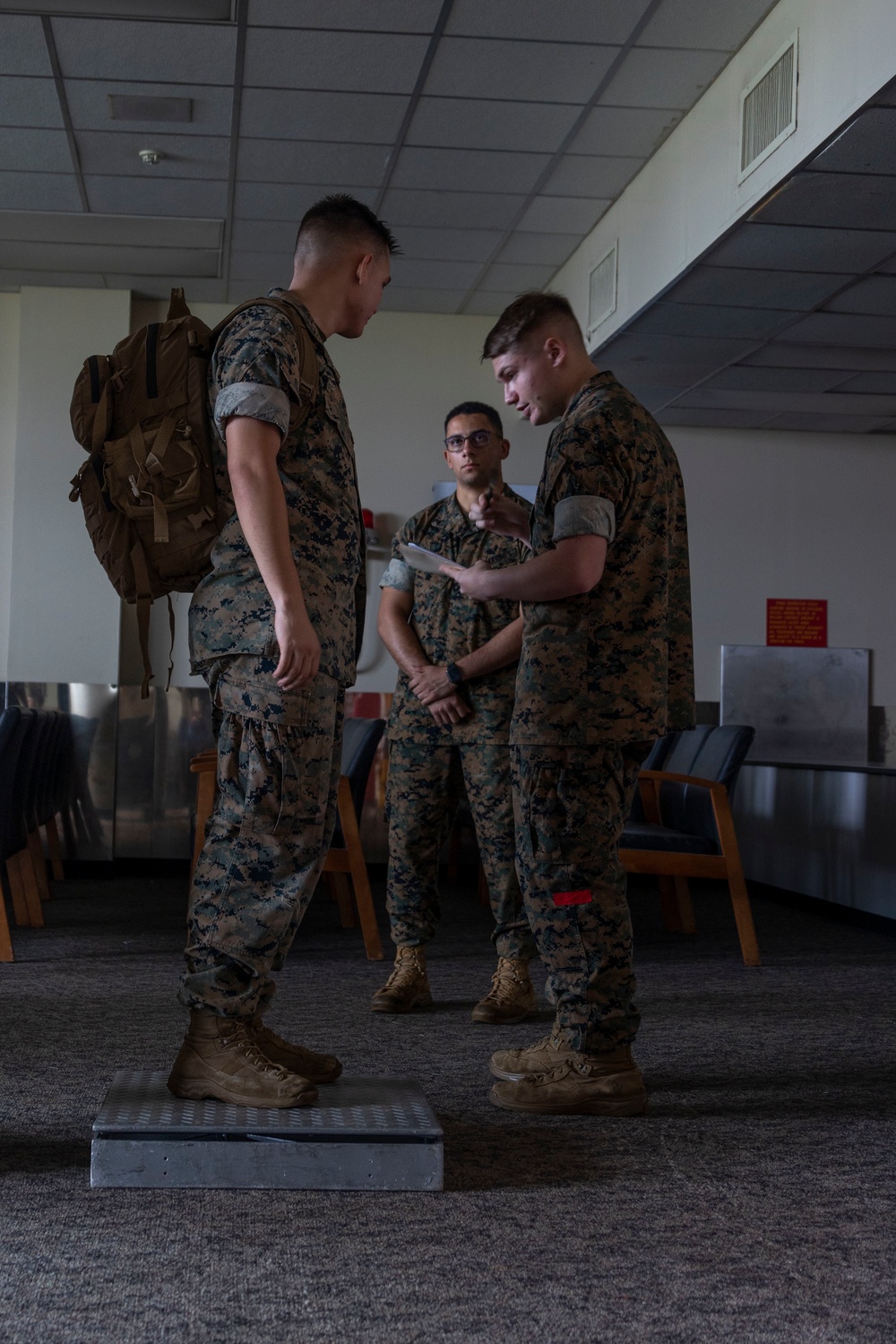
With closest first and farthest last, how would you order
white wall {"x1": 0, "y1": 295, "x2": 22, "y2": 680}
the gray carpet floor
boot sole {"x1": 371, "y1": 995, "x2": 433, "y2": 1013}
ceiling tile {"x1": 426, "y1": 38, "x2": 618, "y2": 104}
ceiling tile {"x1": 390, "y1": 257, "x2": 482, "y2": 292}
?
the gray carpet floor
boot sole {"x1": 371, "y1": 995, "x2": 433, "y2": 1013}
ceiling tile {"x1": 426, "y1": 38, "x2": 618, "y2": 104}
ceiling tile {"x1": 390, "y1": 257, "x2": 482, "y2": 292}
white wall {"x1": 0, "y1": 295, "x2": 22, "y2": 680}

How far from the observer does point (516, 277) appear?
6.43 metres

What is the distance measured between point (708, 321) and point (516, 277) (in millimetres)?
1564

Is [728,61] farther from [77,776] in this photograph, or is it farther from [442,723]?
[77,776]

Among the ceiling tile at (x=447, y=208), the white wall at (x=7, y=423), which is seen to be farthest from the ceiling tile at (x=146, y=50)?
the white wall at (x=7, y=423)

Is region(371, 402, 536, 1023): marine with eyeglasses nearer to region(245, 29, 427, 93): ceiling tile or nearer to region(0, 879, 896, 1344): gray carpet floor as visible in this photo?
region(0, 879, 896, 1344): gray carpet floor

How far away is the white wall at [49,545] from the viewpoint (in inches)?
255

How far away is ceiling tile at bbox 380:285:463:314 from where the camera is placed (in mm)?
6605

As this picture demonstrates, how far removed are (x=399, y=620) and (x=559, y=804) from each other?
123 cm

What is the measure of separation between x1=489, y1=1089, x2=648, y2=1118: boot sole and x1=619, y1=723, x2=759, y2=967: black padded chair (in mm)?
1869

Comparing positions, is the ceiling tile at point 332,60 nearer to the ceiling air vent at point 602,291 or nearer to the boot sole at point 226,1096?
the ceiling air vent at point 602,291

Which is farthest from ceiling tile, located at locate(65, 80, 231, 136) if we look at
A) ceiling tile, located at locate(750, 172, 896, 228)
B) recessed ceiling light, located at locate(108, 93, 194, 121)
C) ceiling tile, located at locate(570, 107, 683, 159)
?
ceiling tile, located at locate(750, 172, 896, 228)

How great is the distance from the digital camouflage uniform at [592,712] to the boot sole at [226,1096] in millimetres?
519

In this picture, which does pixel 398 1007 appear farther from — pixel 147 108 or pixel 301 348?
pixel 147 108

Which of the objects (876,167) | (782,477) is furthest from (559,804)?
(782,477)
